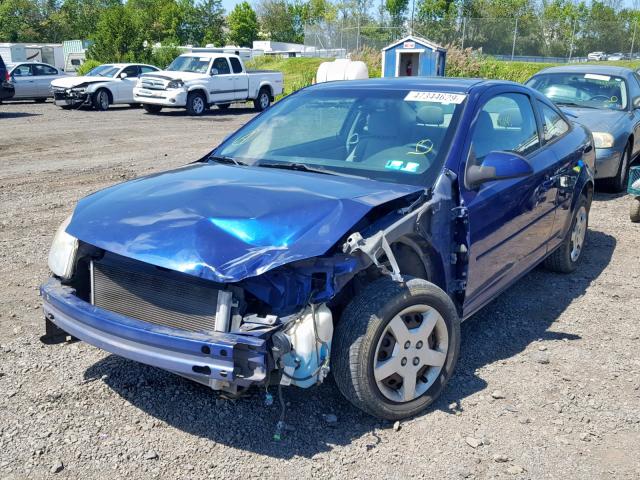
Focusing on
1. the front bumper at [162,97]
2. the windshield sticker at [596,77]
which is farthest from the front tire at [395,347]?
the front bumper at [162,97]

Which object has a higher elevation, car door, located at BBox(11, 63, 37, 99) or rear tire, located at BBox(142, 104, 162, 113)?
car door, located at BBox(11, 63, 37, 99)

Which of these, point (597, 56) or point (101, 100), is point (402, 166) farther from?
point (597, 56)

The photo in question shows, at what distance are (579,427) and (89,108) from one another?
22.1 m

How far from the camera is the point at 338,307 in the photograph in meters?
3.37

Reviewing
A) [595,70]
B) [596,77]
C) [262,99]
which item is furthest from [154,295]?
[262,99]

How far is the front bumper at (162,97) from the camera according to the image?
20.3m

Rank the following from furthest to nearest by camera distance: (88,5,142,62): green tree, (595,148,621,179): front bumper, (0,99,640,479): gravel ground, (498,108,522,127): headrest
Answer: (88,5,142,62): green tree
(595,148,621,179): front bumper
(498,108,522,127): headrest
(0,99,640,479): gravel ground

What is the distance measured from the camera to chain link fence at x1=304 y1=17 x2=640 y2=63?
3484cm

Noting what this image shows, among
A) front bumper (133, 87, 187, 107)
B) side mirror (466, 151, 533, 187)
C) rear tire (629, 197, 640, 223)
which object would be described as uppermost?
side mirror (466, 151, 533, 187)

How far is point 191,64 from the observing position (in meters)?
21.6

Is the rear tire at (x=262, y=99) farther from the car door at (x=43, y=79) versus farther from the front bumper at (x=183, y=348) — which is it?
the front bumper at (x=183, y=348)

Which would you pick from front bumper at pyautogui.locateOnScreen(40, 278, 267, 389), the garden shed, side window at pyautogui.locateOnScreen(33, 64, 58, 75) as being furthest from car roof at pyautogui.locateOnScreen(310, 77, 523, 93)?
side window at pyautogui.locateOnScreen(33, 64, 58, 75)

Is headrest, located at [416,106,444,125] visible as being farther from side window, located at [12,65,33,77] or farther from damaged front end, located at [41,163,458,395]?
side window, located at [12,65,33,77]

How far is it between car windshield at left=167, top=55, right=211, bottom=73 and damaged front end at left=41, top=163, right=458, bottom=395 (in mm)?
18975
